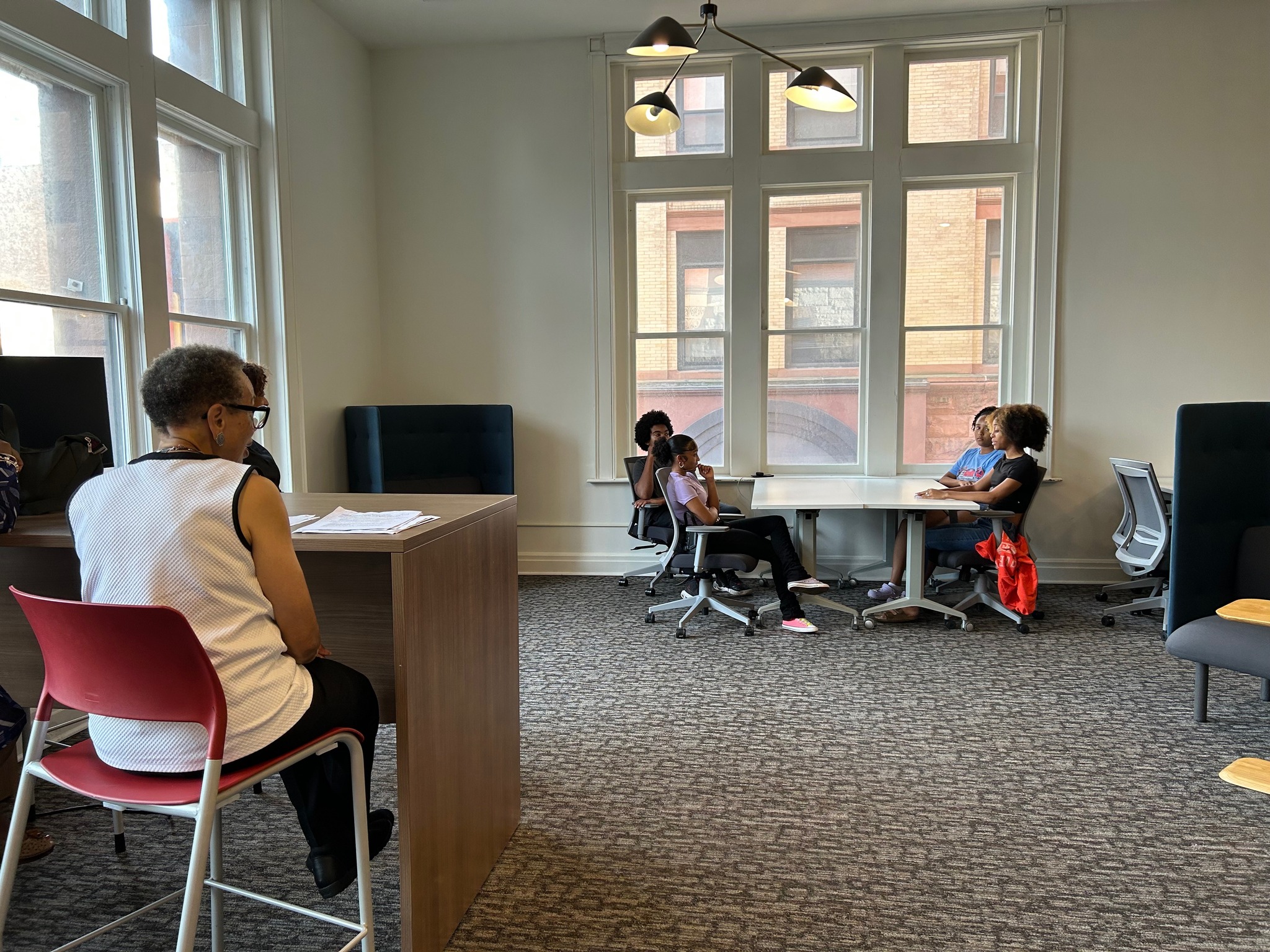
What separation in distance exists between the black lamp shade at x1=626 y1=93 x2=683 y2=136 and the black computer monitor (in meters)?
2.78

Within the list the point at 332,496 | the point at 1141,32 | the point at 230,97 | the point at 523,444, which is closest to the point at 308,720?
the point at 332,496

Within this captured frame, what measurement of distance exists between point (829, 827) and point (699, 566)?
2.07 meters

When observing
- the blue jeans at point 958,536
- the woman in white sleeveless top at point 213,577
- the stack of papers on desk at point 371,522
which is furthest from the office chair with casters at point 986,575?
the woman in white sleeveless top at point 213,577

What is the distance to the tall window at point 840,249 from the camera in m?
5.59

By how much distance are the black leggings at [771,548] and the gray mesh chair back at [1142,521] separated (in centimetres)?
182

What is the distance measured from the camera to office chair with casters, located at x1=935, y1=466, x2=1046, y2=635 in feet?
14.9

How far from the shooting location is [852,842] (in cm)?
235

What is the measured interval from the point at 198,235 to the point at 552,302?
2.37m

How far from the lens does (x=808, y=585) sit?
462 centimetres

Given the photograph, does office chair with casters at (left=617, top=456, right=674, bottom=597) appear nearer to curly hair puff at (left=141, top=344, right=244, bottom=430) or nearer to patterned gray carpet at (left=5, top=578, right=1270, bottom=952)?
patterned gray carpet at (left=5, top=578, right=1270, bottom=952)

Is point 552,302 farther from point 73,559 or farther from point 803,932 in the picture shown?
point 803,932

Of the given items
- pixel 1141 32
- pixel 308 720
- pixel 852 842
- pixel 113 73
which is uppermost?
pixel 1141 32

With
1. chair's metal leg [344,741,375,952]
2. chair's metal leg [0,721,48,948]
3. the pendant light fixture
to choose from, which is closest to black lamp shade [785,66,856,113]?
the pendant light fixture

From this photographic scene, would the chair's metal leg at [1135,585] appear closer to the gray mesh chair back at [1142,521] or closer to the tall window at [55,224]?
the gray mesh chair back at [1142,521]
